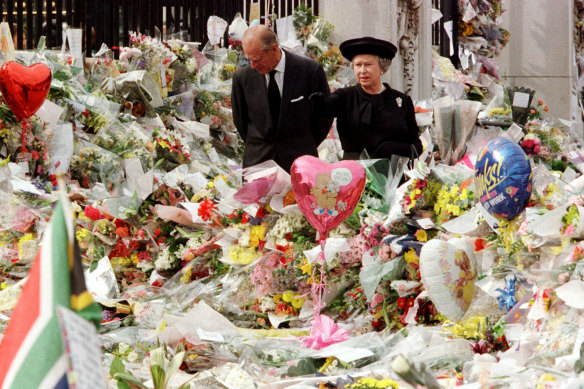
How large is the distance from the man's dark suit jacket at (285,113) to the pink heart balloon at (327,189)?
3.71ft

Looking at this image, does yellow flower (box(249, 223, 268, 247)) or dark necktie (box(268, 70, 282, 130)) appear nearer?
yellow flower (box(249, 223, 268, 247))

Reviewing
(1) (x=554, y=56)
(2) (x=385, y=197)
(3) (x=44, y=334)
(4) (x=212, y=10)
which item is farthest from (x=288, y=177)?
(1) (x=554, y=56)

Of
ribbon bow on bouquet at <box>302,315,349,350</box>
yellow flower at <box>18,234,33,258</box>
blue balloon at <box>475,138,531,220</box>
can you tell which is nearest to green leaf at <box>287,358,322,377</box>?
ribbon bow on bouquet at <box>302,315,349,350</box>

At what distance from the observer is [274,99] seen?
5.23 m

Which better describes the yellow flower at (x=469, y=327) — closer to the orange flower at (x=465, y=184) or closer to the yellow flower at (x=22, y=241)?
the orange flower at (x=465, y=184)

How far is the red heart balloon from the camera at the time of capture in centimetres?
610

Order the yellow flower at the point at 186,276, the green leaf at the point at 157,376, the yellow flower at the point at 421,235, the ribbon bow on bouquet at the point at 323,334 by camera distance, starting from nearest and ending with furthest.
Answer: the green leaf at the point at 157,376, the ribbon bow on bouquet at the point at 323,334, the yellow flower at the point at 421,235, the yellow flower at the point at 186,276

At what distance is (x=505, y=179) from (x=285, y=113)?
202 centimetres

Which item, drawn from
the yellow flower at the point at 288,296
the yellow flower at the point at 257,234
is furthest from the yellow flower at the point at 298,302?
the yellow flower at the point at 257,234

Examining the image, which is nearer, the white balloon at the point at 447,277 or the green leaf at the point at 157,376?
the green leaf at the point at 157,376

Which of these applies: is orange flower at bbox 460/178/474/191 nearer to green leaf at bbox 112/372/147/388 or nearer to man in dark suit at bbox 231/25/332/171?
man in dark suit at bbox 231/25/332/171

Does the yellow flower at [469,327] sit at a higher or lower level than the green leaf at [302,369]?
higher

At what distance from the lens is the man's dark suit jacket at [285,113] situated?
521 cm

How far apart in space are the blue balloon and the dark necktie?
190 cm
